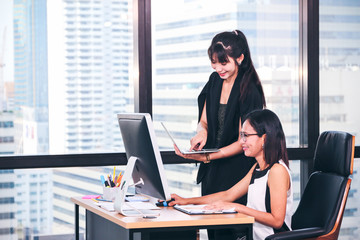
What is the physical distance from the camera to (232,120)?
2.97 metres

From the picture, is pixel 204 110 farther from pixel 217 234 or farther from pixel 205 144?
pixel 217 234

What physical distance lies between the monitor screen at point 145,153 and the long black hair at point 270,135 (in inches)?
19.9

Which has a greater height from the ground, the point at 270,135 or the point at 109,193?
the point at 270,135

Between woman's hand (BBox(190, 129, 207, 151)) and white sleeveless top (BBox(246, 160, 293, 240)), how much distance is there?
1.60 ft

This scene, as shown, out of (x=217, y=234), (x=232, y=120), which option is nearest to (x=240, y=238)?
(x=217, y=234)

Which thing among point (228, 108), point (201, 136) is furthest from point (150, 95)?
point (228, 108)

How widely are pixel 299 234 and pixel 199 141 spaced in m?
0.84

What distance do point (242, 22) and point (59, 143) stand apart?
158cm

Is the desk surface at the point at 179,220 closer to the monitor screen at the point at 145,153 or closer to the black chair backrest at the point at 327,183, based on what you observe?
the monitor screen at the point at 145,153

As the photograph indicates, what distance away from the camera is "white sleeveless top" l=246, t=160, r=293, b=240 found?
8.43ft

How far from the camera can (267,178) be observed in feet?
8.59

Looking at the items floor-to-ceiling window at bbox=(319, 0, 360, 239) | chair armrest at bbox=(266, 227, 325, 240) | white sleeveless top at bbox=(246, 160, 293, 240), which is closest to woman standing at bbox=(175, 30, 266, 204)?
white sleeveless top at bbox=(246, 160, 293, 240)

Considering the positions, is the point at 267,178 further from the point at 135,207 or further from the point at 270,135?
the point at 135,207

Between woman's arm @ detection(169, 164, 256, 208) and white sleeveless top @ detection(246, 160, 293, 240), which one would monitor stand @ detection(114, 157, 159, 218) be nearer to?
woman's arm @ detection(169, 164, 256, 208)
